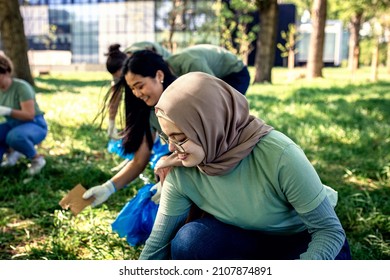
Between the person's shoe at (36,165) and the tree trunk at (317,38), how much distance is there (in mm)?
9208

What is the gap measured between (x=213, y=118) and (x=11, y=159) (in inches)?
107

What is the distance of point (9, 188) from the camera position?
3.18m

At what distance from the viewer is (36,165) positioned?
357cm

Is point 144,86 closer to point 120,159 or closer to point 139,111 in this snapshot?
point 139,111

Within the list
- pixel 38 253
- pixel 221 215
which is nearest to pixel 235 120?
pixel 221 215

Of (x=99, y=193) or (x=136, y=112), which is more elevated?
(x=136, y=112)

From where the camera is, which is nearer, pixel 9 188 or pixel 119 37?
pixel 9 188

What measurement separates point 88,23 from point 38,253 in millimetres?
24890

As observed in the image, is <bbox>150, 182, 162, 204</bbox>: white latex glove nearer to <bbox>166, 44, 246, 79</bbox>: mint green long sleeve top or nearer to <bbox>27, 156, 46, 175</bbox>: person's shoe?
<bbox>166, 44, 246, 79</bbox>: mint green long sleeve top

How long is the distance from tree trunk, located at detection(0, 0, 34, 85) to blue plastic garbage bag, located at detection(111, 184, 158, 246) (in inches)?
259

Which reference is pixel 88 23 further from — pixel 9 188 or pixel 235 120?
pixel 235 120

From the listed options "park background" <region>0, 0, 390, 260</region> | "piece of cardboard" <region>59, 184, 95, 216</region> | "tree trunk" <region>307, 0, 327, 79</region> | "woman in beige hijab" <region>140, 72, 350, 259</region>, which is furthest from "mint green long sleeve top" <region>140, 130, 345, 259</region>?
"tree trunk" <region>307, 0, 327, 79</region>

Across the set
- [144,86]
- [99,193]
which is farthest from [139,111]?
[99,193]

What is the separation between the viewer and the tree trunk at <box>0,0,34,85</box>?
7930mm
